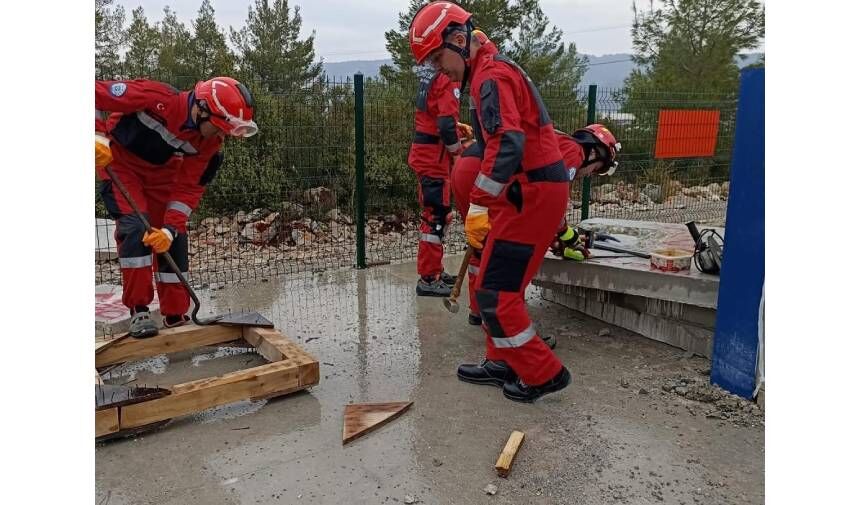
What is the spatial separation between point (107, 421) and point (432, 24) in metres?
2.60

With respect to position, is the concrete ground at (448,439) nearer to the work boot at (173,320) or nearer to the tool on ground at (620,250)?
the work boot at (173,320)

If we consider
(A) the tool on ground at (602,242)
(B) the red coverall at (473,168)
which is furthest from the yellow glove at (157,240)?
(A) the tool on ground at (602,242)

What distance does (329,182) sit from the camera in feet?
27.4

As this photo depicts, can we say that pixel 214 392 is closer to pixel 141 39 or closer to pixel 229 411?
pixel 229 411

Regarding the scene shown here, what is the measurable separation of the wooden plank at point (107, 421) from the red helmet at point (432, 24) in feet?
7.91

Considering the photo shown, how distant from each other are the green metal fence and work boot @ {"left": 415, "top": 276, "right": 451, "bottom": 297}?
1.24 meters

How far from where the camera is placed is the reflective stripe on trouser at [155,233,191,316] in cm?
457

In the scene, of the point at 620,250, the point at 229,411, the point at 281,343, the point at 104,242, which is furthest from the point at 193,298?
the point at 104,242

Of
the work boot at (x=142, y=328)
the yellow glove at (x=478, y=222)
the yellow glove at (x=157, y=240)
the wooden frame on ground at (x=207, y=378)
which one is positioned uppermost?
the yellow glove at (x=478, y=222)

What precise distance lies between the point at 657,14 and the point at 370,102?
17.8 metres

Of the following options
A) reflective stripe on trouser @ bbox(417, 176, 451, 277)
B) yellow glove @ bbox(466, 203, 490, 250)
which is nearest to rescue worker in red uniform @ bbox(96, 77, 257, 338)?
yellow glove @ bbox(466, 203, 490, 250)

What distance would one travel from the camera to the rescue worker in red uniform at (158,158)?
13.5 ft

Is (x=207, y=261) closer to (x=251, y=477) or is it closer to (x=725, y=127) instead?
(x=251, y=477)

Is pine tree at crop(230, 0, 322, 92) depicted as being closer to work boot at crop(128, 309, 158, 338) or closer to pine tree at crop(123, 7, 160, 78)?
pine tree at crop(123, 7, 160, 78)
